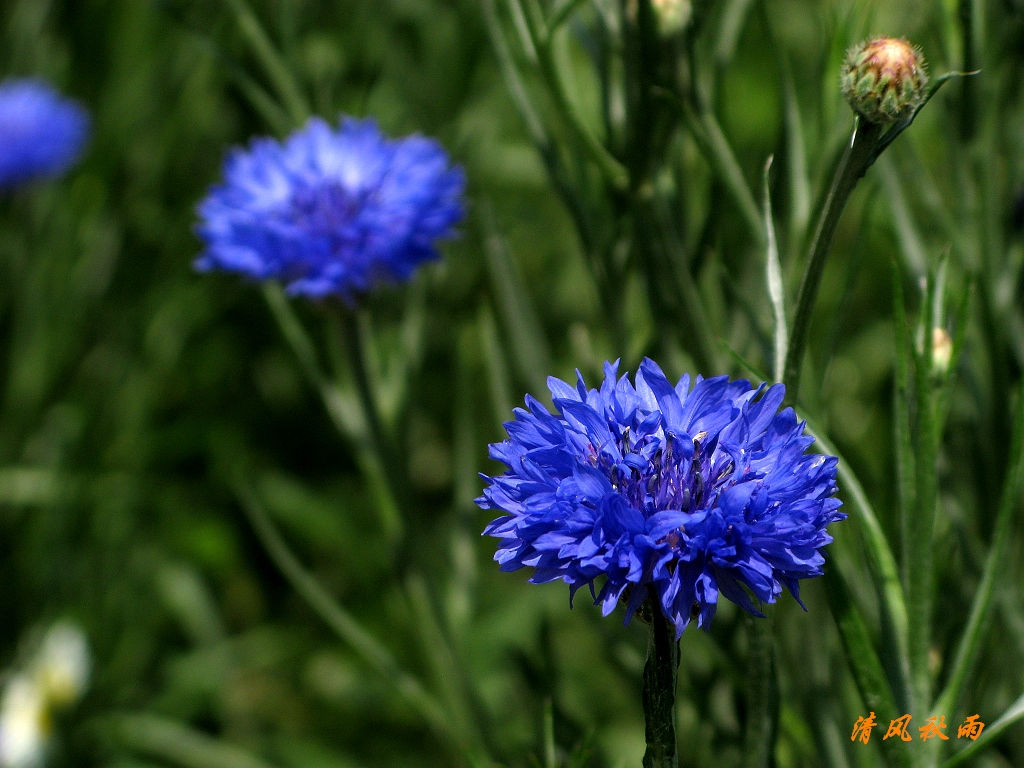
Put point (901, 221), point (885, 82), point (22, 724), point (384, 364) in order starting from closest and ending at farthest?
point (885, 82) → point (901, 221) → point (384, 364) → point (22, 724)

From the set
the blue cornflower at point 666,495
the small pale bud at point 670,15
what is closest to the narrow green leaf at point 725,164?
the small pale bud at point 670,15

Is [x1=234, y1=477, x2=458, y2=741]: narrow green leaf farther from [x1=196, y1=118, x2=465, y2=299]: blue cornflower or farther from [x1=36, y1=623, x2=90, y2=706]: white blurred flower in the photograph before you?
[x1=36, y1=623, x2=90, y2=706]: white blurred flower

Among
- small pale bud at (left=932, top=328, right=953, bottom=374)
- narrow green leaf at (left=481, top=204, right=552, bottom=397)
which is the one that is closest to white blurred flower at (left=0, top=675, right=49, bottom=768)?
narrow green leaf at (left=481, top=204, right=552, bottom=397)

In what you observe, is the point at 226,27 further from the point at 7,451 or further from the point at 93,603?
the point at 93,603

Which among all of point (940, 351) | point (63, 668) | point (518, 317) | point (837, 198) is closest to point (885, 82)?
point (837, 198)

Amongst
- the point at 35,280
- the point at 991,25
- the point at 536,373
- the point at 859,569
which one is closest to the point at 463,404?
the point at 536,373

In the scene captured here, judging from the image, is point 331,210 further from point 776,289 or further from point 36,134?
point 36,134

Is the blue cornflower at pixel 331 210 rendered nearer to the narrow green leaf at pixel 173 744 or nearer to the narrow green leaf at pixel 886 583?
the narrow green leaf at pixel 886 583
